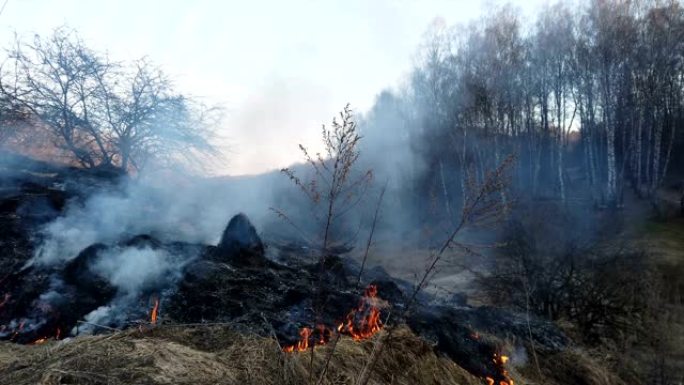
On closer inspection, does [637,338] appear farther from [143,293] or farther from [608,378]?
[143,293]

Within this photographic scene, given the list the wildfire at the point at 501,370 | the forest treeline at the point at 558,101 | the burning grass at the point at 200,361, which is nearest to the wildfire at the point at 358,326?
the burning grass at the point at 200,361

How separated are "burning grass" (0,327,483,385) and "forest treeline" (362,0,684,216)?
43.7ft

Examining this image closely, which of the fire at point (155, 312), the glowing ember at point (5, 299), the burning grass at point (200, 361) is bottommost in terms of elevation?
the fire at point (155, 312)

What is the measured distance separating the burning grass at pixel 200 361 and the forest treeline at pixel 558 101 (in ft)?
43.7

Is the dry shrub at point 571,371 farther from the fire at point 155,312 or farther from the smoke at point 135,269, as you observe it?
the smoke at point 135,269

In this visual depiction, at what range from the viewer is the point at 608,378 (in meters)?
5.45

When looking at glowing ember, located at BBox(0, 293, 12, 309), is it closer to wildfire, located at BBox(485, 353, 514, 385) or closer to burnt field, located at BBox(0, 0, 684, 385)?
burnt field, located at BBox(0, 0, 684, 385)

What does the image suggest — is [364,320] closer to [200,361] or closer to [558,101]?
[200,361]

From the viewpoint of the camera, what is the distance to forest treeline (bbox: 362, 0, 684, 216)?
17594 mm

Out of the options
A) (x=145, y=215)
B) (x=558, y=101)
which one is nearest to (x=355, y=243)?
(x=145, y=215)

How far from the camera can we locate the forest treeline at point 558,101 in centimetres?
1759

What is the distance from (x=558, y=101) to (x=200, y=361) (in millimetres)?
22102

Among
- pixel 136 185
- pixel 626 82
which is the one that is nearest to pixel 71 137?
pixel 136 185

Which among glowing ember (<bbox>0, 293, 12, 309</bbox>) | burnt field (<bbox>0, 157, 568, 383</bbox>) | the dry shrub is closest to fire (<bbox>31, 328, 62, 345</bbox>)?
burnt field (<bbox>0, 157, 568, 383</bbox>)
